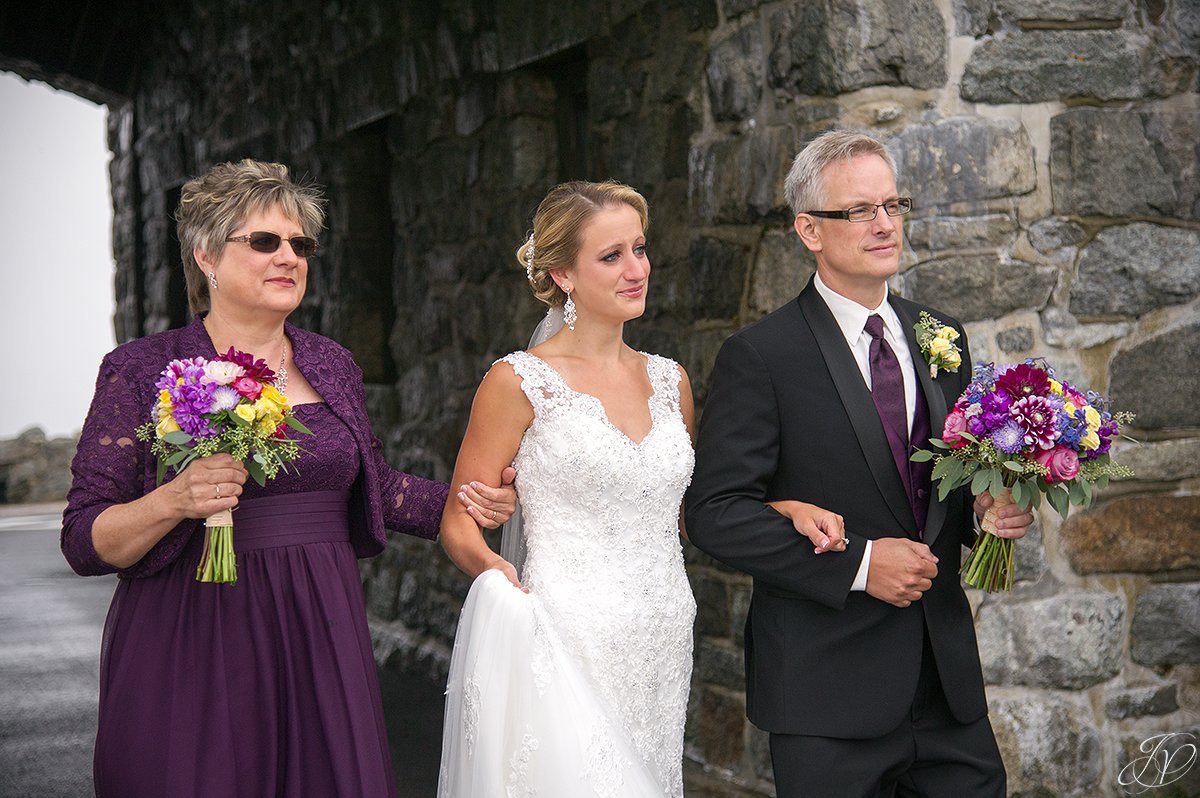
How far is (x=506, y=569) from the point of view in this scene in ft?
10.00

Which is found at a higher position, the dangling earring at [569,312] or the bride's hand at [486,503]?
the dangling earring at [569,312]

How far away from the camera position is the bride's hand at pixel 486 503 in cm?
308

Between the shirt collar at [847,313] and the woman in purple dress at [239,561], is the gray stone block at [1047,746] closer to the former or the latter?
the shirt collar at [847,313]

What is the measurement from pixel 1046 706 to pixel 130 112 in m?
10.2

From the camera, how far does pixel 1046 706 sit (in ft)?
13.8

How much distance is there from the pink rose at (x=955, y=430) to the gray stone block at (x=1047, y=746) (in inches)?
66.8

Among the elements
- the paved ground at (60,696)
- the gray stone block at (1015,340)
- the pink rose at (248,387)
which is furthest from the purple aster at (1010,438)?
the paved ground at (60,696)

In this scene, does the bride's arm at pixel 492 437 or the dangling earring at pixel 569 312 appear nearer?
the bride's arm at pixel 492 437

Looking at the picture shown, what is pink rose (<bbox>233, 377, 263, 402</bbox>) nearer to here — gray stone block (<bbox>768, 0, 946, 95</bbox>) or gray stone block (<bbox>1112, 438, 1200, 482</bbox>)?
gray stone block (<bbox>768, 0, 946, 95</bbox>)

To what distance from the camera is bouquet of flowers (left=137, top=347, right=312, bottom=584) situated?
268cm

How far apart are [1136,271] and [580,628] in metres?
2.29

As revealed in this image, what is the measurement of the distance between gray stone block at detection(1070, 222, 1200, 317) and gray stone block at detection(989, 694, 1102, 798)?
121cm

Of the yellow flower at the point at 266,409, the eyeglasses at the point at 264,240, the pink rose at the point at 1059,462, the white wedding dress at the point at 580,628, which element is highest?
the eyeglasses at the point at 264,240

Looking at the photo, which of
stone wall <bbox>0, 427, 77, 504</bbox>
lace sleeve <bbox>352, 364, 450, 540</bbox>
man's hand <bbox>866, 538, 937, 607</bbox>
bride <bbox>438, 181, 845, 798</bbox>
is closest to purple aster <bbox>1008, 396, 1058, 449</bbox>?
man's hand <bbox>866, 538, 937, 607</bbox>
